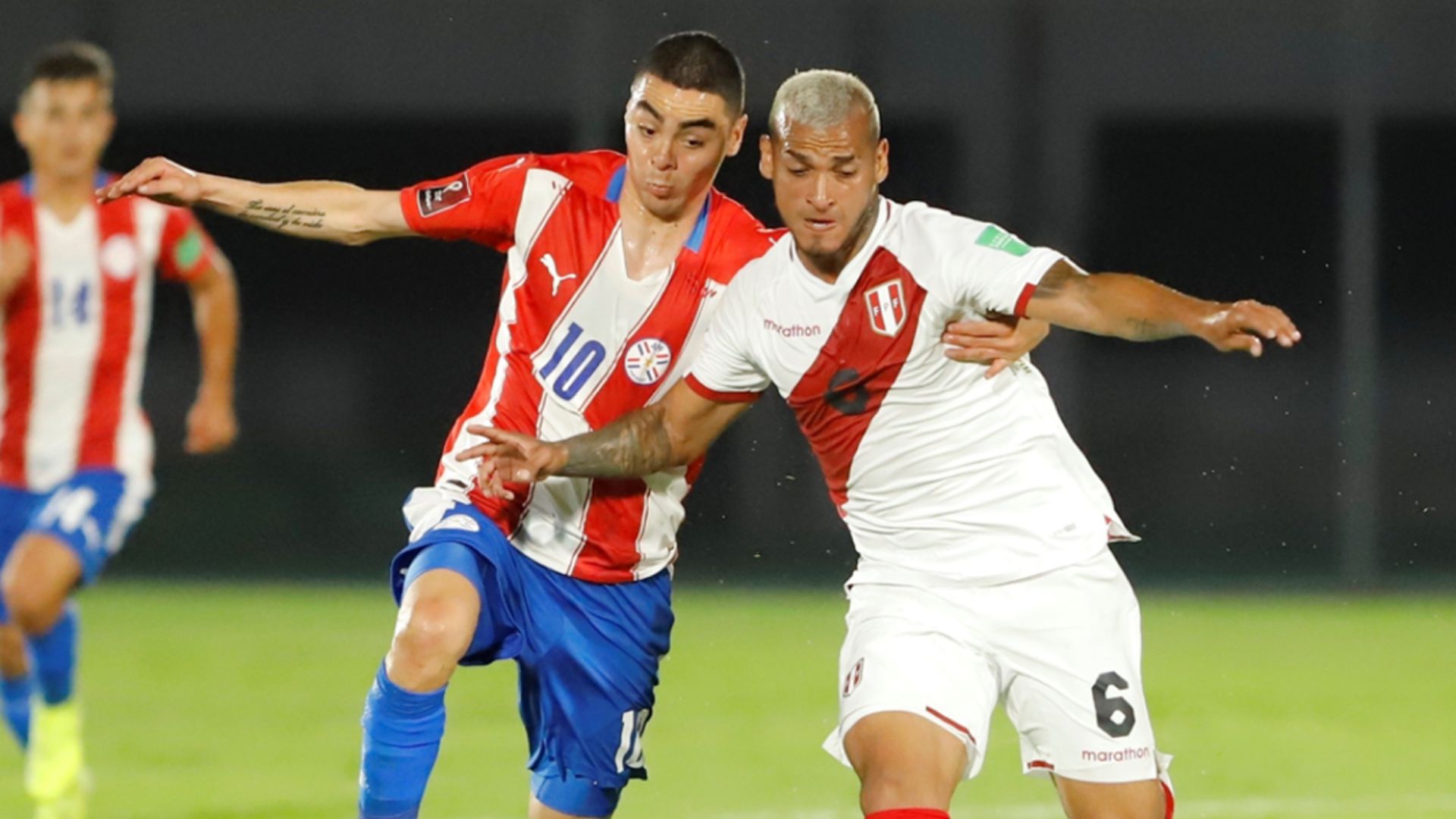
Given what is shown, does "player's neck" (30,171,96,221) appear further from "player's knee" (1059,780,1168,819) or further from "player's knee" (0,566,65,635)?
"player's knee" (1059,780,1168,819)

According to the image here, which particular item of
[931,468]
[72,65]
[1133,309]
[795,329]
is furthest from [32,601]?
[72,65]

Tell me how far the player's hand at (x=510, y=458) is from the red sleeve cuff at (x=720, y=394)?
0.34 metres

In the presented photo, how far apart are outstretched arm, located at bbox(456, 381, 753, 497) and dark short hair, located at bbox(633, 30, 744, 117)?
0.68 meters

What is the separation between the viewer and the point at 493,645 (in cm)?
455

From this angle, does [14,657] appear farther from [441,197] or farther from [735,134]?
[735,134]

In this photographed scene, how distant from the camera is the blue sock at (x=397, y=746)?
418 cm

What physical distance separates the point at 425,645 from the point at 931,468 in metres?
1.15

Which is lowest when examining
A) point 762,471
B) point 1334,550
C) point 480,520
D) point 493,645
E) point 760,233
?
point 1334,550

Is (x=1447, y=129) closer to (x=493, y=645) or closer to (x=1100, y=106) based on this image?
(x=1100, y=106)

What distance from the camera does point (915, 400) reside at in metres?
4.09

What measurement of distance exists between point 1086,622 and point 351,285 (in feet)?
27.5

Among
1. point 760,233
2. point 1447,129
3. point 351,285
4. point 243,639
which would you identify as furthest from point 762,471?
point 760,233

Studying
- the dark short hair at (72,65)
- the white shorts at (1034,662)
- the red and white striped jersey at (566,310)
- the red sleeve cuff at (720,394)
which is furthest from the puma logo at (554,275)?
the dark short hair at (72,65)

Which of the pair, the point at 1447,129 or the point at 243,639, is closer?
the point at 243,639
